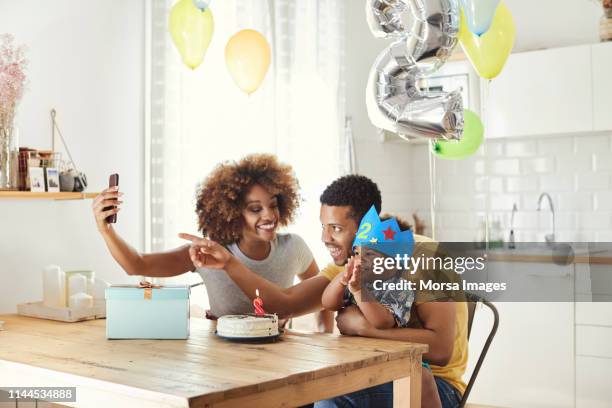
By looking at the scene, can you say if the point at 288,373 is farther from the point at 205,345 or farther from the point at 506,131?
the point at 506,131

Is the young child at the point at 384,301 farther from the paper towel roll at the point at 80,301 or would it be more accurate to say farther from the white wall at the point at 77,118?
the white wall at the point at 77,118

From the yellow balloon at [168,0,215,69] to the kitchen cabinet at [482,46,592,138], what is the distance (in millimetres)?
2009

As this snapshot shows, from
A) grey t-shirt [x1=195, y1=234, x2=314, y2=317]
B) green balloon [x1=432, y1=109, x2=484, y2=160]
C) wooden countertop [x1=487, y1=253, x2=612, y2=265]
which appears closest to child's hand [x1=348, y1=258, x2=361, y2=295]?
grey t-shirt [x1=195, y1=234, x2=314, y2=317]

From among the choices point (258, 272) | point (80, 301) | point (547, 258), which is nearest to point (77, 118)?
point (80, 301)

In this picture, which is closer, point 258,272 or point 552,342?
point 258,272

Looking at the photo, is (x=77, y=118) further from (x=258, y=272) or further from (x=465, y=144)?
(x=465, y=144)

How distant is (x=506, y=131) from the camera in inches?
190

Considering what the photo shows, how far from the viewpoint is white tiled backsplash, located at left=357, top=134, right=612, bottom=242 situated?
486 cm

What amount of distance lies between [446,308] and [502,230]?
8.87 feet

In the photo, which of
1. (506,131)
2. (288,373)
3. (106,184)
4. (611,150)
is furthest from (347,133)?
(288,373)

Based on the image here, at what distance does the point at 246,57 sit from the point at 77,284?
4.00 feet

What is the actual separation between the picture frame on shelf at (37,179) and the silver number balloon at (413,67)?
1388 mm

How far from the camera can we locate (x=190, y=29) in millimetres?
3420

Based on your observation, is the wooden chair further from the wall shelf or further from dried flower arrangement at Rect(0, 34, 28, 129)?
dried flower arrangement at Rect(0, 34, 28, 129)
